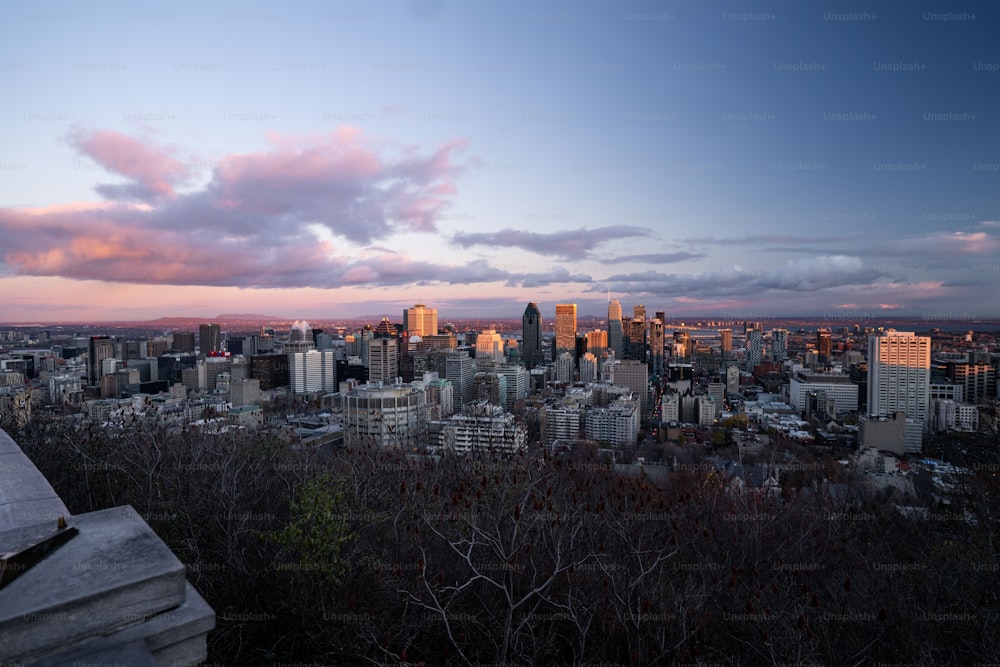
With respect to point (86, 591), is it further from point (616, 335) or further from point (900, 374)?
point (616, 335)

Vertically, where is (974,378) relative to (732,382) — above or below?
above

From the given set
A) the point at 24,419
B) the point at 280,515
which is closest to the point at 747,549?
the point at 280,515

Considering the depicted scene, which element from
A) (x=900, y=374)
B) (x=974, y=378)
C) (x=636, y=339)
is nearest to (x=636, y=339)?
(x=636, y=339)

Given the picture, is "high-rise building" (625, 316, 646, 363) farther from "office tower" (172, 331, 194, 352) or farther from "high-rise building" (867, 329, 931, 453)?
"office tower" (172, 331, 194, 352)

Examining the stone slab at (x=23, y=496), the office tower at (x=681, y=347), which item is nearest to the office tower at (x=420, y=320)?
the office tower at (x=681, y=347)

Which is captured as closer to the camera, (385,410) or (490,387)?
(385,410)

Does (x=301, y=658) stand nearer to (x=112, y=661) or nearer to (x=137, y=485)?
(x=112, y=661)
